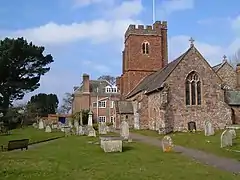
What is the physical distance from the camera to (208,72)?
121 feet

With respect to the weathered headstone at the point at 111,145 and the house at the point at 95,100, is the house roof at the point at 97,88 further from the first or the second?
the weathered headstone at the point at 111,145

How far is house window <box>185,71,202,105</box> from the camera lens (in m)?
36.3

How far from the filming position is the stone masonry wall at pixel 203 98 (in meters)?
35.4

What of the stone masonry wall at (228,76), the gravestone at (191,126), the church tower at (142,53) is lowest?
the gravestone at (191,126)

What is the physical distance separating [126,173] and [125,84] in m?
45.8

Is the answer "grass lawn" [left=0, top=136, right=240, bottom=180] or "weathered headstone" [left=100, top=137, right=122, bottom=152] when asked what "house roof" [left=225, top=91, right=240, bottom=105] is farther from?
"grass lawn" [left=0, top=136, right=240, bottom=180]

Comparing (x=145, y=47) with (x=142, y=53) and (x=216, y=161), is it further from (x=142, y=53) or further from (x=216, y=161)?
(x=216, y=161)

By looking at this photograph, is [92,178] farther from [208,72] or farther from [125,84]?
[125,84]

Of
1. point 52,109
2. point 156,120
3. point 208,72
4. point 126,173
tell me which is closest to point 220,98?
point 208,72

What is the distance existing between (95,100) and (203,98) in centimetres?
3701

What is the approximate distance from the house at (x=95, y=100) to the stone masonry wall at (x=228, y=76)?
25.3 m

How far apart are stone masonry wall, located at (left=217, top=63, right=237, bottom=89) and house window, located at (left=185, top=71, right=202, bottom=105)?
14497mm

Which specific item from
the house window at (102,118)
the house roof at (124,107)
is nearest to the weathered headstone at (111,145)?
the house roof at (124,107)

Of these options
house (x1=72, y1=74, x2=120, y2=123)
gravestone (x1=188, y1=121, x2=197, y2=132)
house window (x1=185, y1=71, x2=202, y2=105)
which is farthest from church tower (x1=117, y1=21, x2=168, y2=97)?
gravestone (x1=188, y1=121, x2=197, y2=132)
